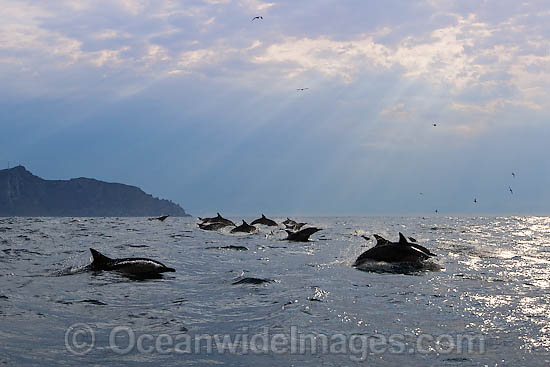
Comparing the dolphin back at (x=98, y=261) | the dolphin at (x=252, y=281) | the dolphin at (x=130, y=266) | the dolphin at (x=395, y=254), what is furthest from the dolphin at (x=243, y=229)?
the dolphin at (x=252, y=281)

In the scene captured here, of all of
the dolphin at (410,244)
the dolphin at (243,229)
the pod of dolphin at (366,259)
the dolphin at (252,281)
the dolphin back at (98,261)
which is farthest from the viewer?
the dolphin at (243,229)

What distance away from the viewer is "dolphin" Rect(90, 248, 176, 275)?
12.7 metres

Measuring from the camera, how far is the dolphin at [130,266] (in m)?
12.7

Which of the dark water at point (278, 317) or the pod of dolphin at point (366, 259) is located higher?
the pod of dolphin at point (366, 259)

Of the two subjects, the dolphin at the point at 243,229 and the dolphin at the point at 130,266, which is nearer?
the dolphin at the point at 130,266

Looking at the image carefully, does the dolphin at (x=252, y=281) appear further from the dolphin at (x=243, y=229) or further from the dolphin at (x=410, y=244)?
the dolphin at (x=243, y=229)

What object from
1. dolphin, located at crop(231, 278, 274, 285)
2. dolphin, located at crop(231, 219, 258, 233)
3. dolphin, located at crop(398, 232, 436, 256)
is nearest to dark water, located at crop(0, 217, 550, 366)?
dolphin, located at crop(231, 278, 274, 285)

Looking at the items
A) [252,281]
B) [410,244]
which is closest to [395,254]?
[410,244]

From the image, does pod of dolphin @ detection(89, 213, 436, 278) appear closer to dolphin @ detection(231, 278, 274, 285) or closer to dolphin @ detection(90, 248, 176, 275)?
dolphin @ detection(90, 248, 176, 275)

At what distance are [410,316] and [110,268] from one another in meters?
8.49

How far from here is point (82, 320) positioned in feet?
25.3

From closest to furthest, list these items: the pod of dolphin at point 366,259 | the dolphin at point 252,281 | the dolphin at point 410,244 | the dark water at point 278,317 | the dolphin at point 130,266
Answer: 1. the dark water at point 278,317
2. the dolphin at point 252,281
3. the dolphin at point 130,266
4. the pod of dolphin at point 366,259
5. the dolphin at point 410,244

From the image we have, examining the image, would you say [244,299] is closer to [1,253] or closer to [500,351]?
[500,351]

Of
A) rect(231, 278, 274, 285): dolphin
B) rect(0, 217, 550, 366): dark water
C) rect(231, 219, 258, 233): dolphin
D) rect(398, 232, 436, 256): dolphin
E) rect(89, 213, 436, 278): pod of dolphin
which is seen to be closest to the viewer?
rect(0, 217, 550, 366): dark water
